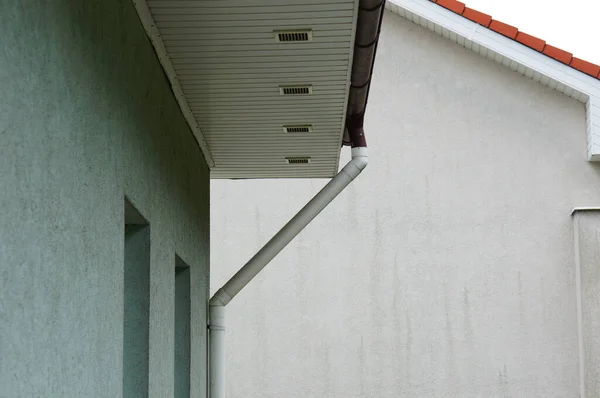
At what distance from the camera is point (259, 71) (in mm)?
6887

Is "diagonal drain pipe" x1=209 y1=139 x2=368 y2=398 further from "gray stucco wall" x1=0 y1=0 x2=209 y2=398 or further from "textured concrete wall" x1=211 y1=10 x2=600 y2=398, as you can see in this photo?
"textured concrete wall" x1=211 y1=10 x2=600 y2=398

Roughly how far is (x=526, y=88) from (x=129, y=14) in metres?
9.92

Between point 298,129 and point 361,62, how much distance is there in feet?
5.18

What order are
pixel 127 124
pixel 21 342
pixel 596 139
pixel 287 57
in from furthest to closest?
pixel 596 139
pixel 287 57
pixel 127 124
pixel 21 342

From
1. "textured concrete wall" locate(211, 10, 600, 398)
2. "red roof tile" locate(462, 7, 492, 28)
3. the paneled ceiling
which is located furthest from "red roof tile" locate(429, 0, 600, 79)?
the paneled ceiling

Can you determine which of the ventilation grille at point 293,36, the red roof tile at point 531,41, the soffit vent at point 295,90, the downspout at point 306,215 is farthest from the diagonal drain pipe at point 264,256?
the red roof tile at point 531,41

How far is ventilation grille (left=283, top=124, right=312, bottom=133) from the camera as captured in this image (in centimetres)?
811

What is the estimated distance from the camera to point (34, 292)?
3.58 m

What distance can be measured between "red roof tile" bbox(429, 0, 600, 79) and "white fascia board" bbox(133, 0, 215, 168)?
21.2ft

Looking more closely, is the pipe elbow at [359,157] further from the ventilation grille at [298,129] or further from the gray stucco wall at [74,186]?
the gray stucco wall at [74,186]

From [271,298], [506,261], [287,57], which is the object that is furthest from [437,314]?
[287,57]

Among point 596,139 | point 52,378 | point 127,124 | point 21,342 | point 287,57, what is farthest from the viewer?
point 596,139

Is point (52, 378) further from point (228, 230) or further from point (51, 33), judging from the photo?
point (228, 230)

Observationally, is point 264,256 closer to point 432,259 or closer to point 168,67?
point 168,67
